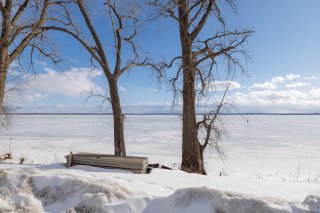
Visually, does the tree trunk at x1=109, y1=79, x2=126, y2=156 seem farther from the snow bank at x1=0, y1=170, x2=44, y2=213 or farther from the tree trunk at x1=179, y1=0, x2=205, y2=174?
the snow bank at x1=0, y1=170, x2=44, y2=213

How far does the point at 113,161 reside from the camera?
940cm

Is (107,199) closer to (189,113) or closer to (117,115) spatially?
(189,113)

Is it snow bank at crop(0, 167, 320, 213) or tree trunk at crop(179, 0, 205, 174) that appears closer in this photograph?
snow bank at crop(0, 167, 320, 213)

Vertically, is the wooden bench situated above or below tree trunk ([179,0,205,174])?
below

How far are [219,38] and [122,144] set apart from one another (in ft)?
17.7

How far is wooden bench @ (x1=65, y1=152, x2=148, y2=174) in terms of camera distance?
918cm

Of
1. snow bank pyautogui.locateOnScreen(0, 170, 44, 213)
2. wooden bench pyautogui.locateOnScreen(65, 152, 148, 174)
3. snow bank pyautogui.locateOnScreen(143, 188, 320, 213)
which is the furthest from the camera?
wooden bench pyautogui.locateOnScreen(65, 152, 148, 174)

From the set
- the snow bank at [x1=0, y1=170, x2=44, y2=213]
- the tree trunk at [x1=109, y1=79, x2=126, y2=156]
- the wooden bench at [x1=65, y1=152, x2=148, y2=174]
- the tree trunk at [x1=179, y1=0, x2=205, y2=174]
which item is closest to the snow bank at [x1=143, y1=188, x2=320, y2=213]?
the snow bank at [x1=0, y1=170, x2=44, y2=213]

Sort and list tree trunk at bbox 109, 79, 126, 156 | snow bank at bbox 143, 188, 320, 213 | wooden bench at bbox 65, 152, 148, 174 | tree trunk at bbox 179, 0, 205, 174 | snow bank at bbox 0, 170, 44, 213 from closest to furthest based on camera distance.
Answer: snow bank at bbox 143, 188, 320, 213
snow bank at bbox 0, 170, 44, 213
wooden bench at bbox 65, 152, 148, 174
tree trunk at bbox 179, 0, 205, 174
tree trunk at bbox 109, 79, 126, 156

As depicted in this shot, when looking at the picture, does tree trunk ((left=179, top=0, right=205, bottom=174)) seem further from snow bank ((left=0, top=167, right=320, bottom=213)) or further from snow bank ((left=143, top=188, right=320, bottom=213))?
snow bank ((left=143, top=188, right=320, bottom=213))

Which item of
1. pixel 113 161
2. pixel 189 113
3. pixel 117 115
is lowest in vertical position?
pixel 113 161

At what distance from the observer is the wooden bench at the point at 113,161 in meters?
9.18

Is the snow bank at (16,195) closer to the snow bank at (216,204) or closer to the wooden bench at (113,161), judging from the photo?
the snow bank at (216,204)

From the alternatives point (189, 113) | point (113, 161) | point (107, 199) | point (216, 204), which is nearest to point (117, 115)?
point (189, 113)
